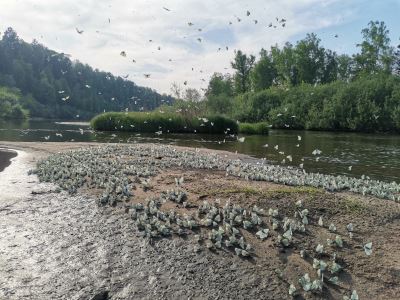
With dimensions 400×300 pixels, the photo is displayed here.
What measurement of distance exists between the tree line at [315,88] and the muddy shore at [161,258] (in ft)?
173

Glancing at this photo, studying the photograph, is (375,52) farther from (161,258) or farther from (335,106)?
(161,258)

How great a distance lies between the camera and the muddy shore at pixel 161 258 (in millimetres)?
7113

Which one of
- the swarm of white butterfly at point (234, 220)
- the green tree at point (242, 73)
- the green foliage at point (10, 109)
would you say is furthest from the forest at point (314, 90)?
the green foliage at point (10, 109)

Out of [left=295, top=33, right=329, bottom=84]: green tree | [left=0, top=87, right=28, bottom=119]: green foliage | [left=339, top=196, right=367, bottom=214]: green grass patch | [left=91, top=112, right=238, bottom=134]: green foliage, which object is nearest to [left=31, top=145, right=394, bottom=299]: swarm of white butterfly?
[left=339, top=196, right=367, bottom=214]: green grass patch

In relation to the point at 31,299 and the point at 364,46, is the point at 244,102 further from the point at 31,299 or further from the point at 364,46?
the point at 31,299

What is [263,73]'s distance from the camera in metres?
127

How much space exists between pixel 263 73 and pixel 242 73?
8.09 m

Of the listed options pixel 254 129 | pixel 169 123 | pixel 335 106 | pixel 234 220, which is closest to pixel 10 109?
pixel 169 123

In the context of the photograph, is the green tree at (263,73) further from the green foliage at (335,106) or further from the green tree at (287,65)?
the green foliage at (335,106)

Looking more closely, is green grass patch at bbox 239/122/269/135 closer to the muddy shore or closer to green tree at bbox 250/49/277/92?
the muddy shore

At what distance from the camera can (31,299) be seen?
22.4 feet

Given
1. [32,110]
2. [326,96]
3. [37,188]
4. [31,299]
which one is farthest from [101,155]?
[32,110]

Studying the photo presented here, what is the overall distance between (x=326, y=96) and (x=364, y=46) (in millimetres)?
24060

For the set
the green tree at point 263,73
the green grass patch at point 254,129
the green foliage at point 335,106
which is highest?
the green tree at point 263,73
